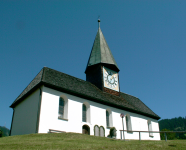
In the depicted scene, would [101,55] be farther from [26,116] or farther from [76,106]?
[26,116]

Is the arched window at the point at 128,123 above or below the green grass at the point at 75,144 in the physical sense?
above

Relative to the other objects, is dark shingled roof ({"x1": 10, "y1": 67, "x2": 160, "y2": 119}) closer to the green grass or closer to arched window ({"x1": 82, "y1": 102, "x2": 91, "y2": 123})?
arched window ({"x1": 82, "y1": 102, "x2": 91, "y2": 123})

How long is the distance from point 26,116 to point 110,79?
540 inches

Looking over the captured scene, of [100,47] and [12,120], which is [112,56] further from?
[12,120]

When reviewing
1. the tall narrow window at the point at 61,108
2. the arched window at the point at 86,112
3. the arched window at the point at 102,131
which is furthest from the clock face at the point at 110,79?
the tall narrow window at the point at 61,108

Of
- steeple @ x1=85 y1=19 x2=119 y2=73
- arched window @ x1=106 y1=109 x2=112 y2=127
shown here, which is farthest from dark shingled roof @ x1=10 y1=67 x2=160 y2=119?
steeple @ x1=85 y1=19 x2=119 y2=73

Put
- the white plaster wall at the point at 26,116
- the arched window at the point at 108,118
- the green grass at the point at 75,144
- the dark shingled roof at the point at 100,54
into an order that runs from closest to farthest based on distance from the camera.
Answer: the green grass at the point at 75,144 → the white plaster wall at the point at 26,116 → the arched window at the point at 108,118 → the dark shingled roof at the point at 100,54

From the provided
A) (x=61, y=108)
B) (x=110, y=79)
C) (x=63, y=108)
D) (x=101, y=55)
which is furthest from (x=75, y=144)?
(x=101, y=55)

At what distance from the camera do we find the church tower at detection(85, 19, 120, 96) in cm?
2953

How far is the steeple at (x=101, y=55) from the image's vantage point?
31269 millimetres

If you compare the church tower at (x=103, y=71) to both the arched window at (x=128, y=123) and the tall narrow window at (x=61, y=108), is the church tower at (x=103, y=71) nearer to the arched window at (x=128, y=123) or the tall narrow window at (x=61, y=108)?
the arched window at (x=128, y=123)

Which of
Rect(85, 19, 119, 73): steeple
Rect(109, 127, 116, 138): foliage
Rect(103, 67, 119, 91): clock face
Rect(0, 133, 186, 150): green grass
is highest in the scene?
Rect(85, 19, 119, 73): steeple

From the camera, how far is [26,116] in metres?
21.7

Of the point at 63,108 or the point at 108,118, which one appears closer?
the point at 63,108
